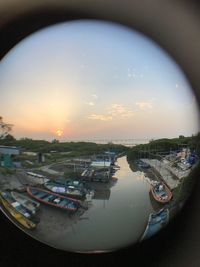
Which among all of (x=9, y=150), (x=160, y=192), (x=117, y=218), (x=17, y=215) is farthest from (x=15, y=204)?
(x=160, y=192)

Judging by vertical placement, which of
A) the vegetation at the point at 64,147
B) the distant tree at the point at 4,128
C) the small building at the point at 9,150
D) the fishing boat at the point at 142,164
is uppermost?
the distant tree at the point at 4,128

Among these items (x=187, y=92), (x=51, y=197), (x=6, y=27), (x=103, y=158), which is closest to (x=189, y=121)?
(x=187, y=92)

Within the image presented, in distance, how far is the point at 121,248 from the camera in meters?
1.35

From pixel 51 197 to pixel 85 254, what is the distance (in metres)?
0.24

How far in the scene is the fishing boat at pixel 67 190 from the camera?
120 cm

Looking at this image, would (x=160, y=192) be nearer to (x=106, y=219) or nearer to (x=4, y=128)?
(x=106, y=219)

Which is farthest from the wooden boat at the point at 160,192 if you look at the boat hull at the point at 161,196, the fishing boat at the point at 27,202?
the fishing boat at the point at 27,202

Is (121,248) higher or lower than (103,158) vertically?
lower

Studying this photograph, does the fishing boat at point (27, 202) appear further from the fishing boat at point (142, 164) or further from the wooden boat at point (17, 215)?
the fishing boat at point (142, 164)

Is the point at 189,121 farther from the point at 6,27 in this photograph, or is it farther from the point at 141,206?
the point at 6,27

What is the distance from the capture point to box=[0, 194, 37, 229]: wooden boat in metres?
1.33

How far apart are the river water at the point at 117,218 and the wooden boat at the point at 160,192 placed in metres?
0.02

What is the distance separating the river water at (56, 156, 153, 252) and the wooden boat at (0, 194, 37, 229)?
0.10 meters

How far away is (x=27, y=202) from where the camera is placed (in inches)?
49.9
